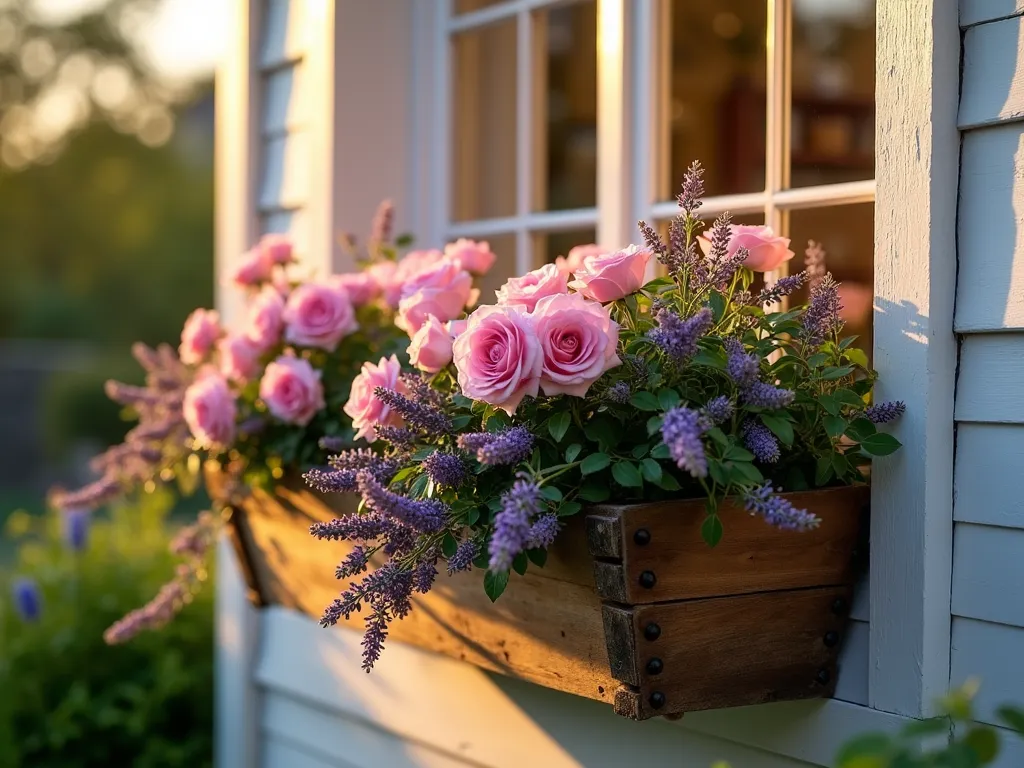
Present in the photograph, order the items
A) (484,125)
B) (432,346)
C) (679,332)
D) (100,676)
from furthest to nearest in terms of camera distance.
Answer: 1. (100,676)
2. (484,125)
3. (432,346)
4. (679,332)

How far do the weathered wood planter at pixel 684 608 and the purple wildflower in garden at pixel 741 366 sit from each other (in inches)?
6.5

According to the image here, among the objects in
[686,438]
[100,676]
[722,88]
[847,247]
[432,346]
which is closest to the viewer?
[686,438]

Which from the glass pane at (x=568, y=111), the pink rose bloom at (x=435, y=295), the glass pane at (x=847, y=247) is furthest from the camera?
the glass pane at (x=568, y=111)

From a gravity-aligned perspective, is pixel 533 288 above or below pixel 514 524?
above

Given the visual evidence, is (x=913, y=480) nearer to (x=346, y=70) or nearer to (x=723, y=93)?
(x=346, y=70)

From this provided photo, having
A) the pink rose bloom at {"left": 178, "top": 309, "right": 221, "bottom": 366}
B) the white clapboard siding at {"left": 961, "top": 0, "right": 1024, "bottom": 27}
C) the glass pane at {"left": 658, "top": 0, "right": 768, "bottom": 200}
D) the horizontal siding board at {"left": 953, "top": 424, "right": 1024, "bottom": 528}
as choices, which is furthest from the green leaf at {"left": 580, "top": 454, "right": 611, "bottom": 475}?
the glass pane at {"left": 658, "top": 0, "right": 768, "bottom": 200}

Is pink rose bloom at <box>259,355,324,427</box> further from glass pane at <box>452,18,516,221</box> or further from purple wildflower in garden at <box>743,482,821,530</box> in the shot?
purple wildflower in garden at <box>743,482,821,530</box>

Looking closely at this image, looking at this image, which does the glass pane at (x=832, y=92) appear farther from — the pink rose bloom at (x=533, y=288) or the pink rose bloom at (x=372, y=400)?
the pink rose bloom at (x=372, y=400)

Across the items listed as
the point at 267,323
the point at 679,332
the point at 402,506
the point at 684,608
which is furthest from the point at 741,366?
the point at 267,323

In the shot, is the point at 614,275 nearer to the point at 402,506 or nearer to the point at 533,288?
the point at 533,288

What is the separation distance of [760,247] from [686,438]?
417mm

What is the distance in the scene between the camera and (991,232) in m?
1.43

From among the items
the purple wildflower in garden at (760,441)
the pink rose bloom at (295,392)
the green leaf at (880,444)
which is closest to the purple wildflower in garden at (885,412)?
the green leaf at (880,444)

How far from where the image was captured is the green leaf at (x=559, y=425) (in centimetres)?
140
